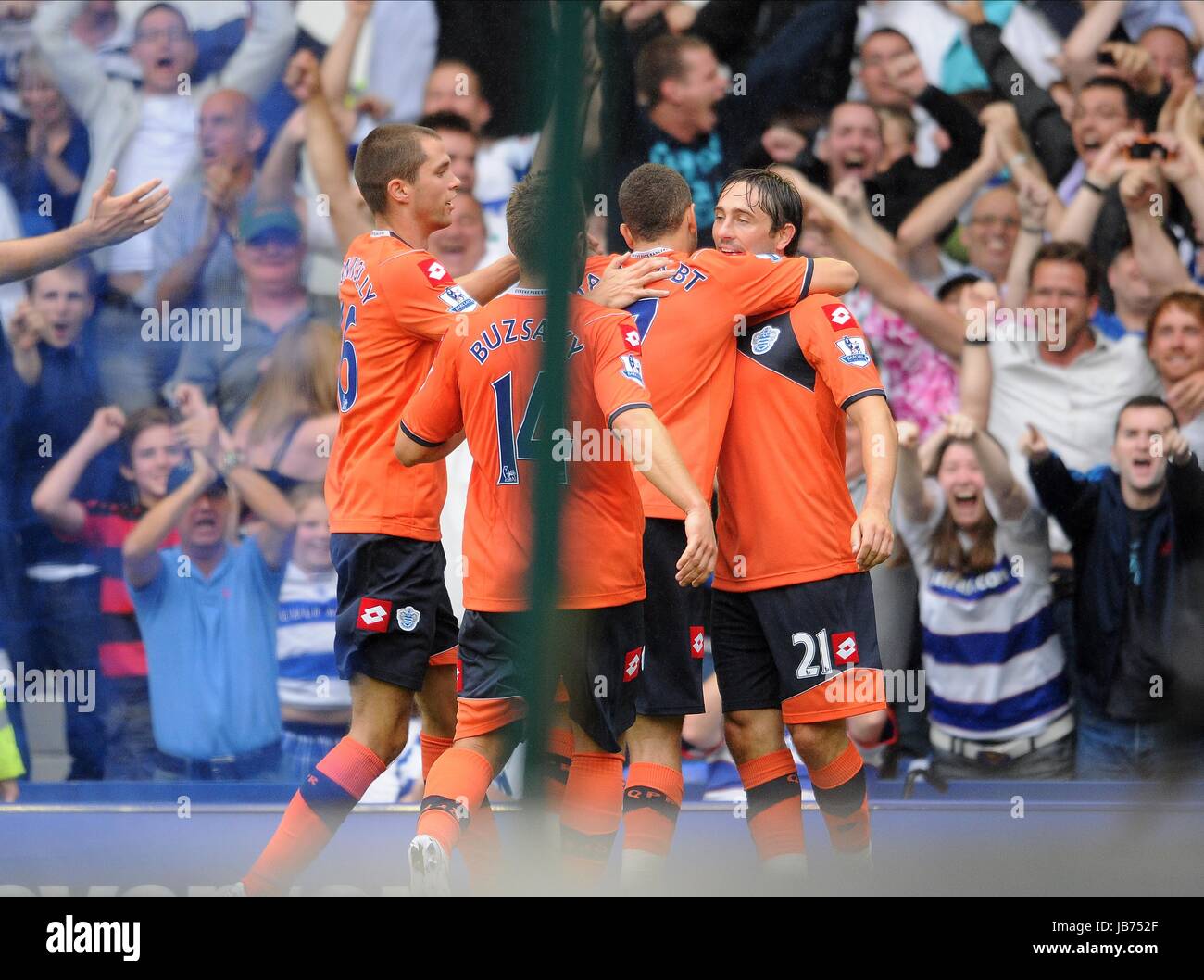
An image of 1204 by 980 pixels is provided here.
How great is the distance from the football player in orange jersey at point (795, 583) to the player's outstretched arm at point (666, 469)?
1.84 ft

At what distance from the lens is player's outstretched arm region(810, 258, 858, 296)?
3.60 metres

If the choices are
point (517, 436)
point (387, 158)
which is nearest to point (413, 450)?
point (517, 436)

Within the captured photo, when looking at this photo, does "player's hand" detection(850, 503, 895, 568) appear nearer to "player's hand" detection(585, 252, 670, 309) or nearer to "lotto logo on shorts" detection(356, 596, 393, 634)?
"player's hand" detection(585, 252, 670, 309)

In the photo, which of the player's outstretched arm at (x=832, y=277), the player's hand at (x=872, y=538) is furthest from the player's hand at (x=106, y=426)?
the player's hand at (x=872, y=538)

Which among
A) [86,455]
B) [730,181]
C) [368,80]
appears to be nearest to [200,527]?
[86,455]

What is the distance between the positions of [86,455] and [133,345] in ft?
1.32

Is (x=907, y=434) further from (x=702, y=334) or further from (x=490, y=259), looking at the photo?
(x=490, y=259)

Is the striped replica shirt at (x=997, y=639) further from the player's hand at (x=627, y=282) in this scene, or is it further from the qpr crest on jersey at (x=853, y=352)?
the player's hand at (x=627, y=282)

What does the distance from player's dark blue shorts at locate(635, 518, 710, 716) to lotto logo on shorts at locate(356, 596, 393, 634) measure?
597 mm

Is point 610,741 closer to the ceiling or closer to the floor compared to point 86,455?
closer to the floor

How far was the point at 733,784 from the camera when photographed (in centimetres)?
497

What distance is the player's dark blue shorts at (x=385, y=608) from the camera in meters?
3.53
